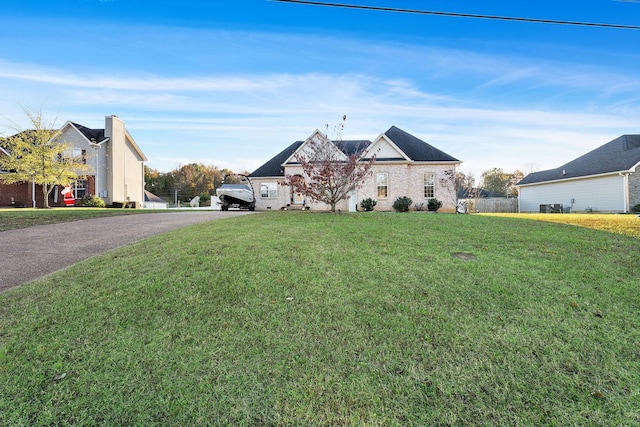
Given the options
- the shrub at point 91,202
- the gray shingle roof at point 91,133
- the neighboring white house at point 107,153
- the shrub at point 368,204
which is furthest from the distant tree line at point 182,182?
the shrub at point 368,204

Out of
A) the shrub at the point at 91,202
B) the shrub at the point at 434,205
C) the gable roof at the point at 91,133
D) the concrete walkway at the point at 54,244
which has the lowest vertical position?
the concrete walkway at the point at 54,244

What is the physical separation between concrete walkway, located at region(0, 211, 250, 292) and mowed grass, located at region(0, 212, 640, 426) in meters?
0.92

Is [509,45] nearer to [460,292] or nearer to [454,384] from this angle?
[460,292]

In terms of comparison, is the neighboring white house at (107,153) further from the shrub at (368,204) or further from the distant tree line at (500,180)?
the distant tree line at (500,180)

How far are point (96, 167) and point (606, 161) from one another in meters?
42.9

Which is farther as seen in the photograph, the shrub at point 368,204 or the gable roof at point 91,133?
the gable roof at point 91,133

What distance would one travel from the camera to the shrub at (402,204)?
1995 cm

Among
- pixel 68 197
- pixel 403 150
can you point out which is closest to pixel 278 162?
pixel 403 150

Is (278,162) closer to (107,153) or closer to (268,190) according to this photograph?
(268,190)

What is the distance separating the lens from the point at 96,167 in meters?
26.6

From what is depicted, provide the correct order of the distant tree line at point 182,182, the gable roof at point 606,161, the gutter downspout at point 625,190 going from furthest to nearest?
the distant tree line at point 182,182 < the gable roof at point 606,161 < the gutter downspout at point 625,190

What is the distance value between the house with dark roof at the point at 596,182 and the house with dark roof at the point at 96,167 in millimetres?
38281

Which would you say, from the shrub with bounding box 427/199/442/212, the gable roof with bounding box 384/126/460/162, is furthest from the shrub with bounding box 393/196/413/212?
A: the gable roof with bounding box 384/126/460/162

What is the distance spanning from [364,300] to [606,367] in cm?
246
